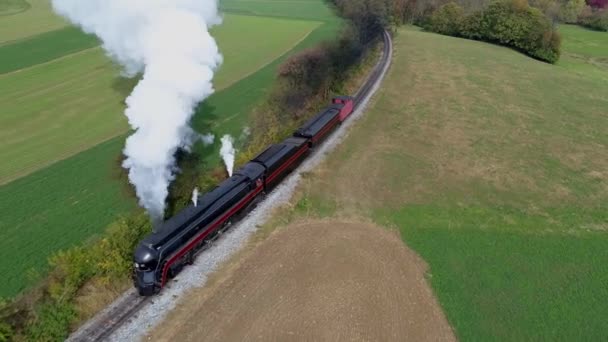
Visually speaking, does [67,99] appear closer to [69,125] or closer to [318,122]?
[69,125]

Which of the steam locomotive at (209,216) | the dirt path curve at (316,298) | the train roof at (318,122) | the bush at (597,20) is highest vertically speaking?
the bush at (597,20)

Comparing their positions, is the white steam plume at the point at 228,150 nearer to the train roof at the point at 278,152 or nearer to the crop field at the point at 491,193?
the train roof at the point at 278,152

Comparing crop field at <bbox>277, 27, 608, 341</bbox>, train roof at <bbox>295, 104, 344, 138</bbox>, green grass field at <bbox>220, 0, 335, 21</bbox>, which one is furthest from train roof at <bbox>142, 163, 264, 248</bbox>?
green grass field at <bbox>220, 0, 335, 21</bbox>

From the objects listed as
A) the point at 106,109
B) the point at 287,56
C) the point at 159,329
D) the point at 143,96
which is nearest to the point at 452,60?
the point at 287,56

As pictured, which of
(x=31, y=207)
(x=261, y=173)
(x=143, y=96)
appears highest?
(x=143, y=96)

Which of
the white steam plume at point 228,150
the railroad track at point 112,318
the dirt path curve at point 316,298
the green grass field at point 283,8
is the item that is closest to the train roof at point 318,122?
Answer: the white steam plume at point 228,150

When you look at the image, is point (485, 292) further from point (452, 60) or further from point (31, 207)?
point (452, 60)
